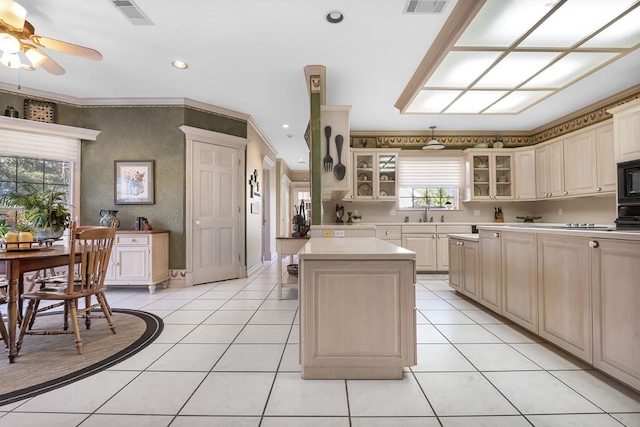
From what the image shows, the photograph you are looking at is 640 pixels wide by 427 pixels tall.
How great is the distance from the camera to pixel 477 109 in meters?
4.07

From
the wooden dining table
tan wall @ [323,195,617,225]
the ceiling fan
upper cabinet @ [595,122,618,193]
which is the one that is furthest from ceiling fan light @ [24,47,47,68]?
upper cabinet @ [595,122,618,193]

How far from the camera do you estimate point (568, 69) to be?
9.61ft

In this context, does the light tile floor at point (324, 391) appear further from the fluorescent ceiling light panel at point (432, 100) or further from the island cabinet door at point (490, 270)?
the fluorescent ceiling light panel at point (432, 100)

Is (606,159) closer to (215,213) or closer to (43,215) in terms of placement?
(215,213)

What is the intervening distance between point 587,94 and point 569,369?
3801 mm

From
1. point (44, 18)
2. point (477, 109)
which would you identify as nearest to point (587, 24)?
point (477, 109)

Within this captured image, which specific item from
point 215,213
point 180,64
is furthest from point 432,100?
point 215,213

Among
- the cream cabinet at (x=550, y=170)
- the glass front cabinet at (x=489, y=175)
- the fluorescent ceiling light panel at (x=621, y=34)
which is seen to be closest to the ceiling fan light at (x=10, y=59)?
the fluorescent ceiling light panel at (x=621, y=34)

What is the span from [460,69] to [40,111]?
5.21 meters

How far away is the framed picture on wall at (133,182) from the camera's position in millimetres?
4125

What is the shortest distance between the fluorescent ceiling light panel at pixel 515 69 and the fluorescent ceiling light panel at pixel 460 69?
0.13m

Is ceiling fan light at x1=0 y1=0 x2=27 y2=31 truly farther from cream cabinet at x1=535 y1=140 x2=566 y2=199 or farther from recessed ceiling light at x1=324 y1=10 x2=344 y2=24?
cream cabinet at x1=535 y1=140 x2=566 y2=199

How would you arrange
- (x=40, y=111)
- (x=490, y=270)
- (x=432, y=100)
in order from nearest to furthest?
(x=490, y=270)
(x=432, y=100)
(x=40, y=111)

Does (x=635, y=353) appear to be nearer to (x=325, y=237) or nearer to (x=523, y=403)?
(x=523, y=403)
